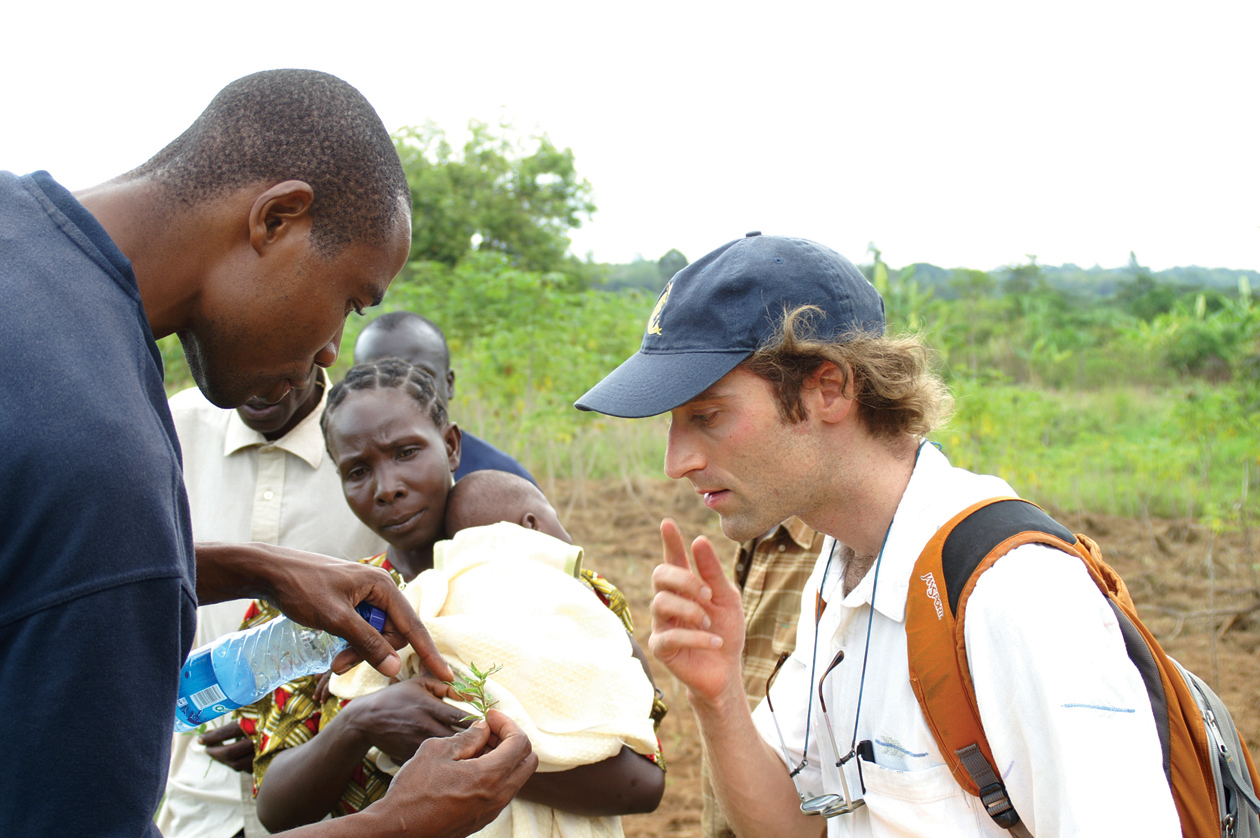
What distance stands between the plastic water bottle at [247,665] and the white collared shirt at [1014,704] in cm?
136

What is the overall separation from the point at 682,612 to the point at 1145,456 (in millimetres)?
10746

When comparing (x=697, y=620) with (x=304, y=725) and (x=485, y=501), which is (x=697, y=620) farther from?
(x=304, y=725)

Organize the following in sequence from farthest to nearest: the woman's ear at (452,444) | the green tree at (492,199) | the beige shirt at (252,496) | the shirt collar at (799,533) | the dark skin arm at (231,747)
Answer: the green tree at (492,199) < the shirt collar at (799,533) < the beige shirt at (252,496) < the woman's ear at (452,444) < the dark skin arm at (231,747)

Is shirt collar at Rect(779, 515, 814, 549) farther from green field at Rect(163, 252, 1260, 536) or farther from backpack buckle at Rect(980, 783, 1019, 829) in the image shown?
green field at Rect(163, 252, 1260, 536)

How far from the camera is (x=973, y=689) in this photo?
1.67m

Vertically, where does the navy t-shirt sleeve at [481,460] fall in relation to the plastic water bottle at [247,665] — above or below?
above

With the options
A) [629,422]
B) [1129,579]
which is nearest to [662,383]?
[1129,579]

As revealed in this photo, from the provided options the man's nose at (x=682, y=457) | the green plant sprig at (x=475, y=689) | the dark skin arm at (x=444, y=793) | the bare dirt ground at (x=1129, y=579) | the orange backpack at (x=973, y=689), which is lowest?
the bare dirt ground at (x=1129, y=579)

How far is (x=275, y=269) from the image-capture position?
1565mm

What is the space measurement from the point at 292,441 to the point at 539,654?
1.75 metres

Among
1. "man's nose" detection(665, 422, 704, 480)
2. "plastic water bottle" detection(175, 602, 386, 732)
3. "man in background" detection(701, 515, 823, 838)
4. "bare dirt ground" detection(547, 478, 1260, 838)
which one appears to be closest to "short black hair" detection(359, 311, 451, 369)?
"man in background" detection(701, 515, 823, 838)

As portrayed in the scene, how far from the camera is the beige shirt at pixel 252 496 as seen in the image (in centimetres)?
309

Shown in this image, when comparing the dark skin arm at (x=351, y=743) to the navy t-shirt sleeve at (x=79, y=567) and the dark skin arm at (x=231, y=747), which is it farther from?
the navy t-shirt sleeve at (x=79, y=567)

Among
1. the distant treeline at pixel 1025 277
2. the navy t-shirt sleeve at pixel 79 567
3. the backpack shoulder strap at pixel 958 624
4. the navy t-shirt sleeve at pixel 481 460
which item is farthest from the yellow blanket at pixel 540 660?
the distant treeline at pixel 1025 277
